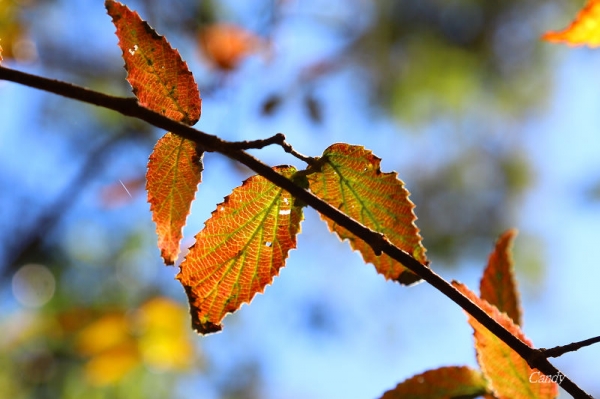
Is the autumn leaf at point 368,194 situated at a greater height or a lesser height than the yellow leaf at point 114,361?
lesser

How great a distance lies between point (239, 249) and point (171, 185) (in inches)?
2.7

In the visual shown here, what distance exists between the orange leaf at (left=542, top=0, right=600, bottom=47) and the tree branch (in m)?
0.44

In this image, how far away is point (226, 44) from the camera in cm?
223

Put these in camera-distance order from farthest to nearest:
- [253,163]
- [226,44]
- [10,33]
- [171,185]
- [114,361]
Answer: [226,44], [114,361], [10,33], [171,185], [253,163]

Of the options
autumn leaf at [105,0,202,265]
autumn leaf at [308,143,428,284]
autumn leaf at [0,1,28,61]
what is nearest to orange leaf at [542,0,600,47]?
autumn leaf at [308,143,428,284]

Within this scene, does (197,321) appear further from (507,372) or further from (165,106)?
(507,372)

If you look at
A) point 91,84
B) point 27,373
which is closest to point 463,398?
point 91,84

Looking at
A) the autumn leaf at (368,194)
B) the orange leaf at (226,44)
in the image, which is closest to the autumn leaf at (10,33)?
the orange leaf at (226,44)

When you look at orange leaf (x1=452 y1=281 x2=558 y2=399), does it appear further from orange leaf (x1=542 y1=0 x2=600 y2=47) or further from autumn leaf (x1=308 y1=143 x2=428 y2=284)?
orange leaf (x1=542 y1=0 x2=600 y2=47)

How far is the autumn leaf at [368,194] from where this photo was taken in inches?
16.0

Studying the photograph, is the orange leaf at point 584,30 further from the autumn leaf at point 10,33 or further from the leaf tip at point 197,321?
the autumn leaf at point 10,33

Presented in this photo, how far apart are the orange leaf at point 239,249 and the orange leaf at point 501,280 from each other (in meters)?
0.22

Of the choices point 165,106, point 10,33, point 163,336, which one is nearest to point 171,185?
point 165,106

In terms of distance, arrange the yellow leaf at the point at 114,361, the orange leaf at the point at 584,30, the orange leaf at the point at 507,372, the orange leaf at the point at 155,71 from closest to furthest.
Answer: the orange leaf at the point at 155,71 → the orange leaf at the point at 507,372 → the orange leaf at the point at 584,30 → the yellow leaf at the point at 114,361
